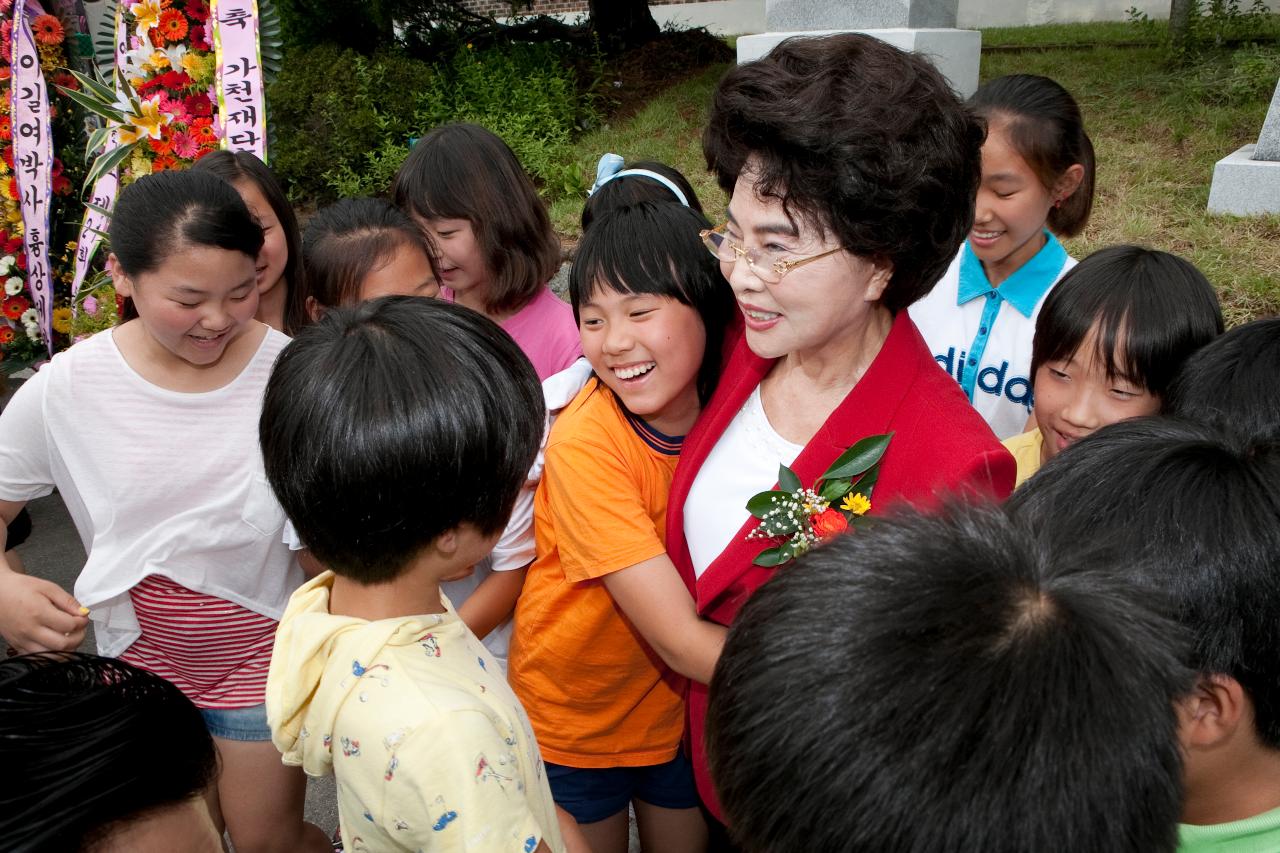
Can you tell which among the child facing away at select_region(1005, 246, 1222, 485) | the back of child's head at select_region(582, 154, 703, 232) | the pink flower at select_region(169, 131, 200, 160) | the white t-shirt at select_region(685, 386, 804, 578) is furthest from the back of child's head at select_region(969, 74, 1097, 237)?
the pink flower at select_region(169, 131, 200, 160)

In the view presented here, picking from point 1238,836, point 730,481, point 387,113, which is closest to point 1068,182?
point 730,481

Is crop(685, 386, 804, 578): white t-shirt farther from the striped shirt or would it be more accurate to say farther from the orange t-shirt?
the striped shirt

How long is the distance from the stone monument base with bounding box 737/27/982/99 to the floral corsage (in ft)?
13.9

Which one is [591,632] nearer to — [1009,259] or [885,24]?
[1009,259]

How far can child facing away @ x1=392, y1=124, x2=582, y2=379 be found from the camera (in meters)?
2.69

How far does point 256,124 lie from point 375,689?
308 centimetres

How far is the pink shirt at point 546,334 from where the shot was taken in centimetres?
265

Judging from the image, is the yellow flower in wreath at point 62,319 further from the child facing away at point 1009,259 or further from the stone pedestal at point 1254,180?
the stone pedestal at point 1254,180

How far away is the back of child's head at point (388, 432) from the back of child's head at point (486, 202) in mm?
1343

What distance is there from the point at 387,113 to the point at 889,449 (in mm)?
7493

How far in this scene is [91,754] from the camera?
0.96m

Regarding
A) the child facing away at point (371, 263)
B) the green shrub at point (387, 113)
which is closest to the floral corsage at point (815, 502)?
the child facing away at point (371, 263)

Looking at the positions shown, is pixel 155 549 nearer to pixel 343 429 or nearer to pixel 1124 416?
pixel 343 429

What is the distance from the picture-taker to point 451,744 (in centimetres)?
115
